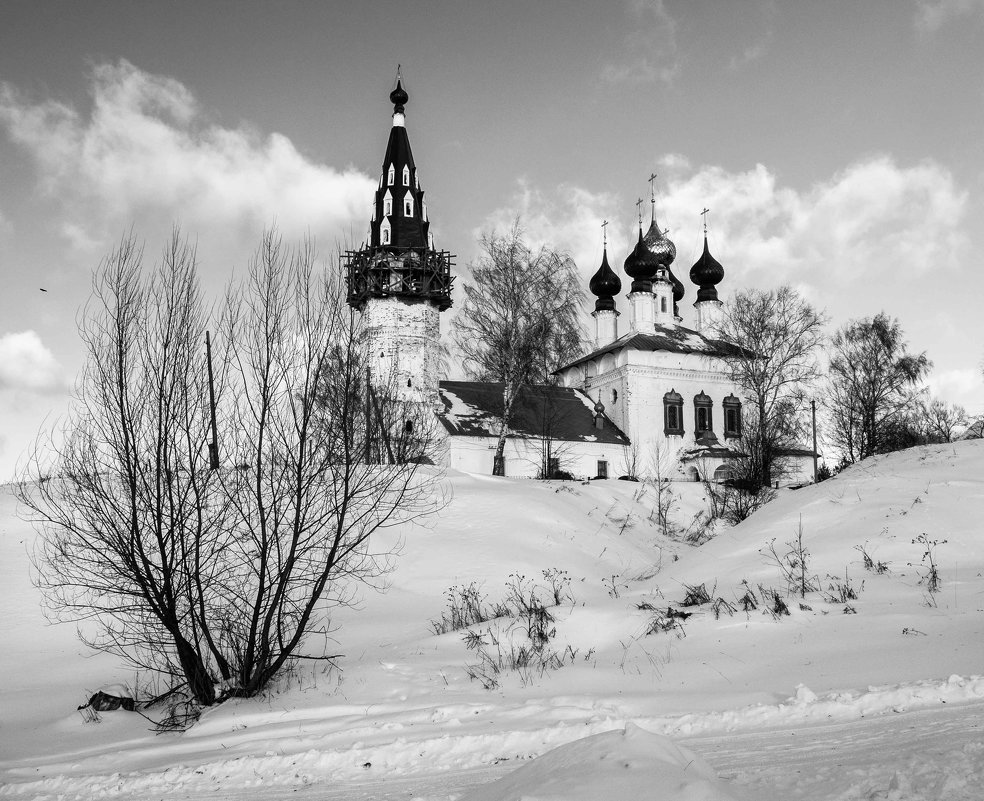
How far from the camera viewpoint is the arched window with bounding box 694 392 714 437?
126 feet

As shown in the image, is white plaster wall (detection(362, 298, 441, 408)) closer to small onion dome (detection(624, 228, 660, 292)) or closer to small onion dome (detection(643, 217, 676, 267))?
small onion dome (detection(624, 228, 660, 292))

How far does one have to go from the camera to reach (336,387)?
9016 millimetres

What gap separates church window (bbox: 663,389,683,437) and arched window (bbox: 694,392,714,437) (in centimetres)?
101

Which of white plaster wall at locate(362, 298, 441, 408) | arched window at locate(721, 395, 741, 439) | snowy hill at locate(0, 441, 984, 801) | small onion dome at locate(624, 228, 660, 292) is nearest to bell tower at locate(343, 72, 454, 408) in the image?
white plaster wall at locate(362, 298, 441, 408)

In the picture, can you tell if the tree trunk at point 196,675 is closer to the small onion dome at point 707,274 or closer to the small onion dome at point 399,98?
the small onion dome at point 399,98

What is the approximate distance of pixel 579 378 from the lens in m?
41.9

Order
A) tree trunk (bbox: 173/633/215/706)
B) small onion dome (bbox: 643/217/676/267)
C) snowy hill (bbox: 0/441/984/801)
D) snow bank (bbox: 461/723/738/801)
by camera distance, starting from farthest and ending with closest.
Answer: small onion dome (bbox: 643/217/676/267) < tree trunk (bbox: 173/633/215/706) < snowy hill (bbox: 0/441/984/801) < snow bank (bbox: 461/723/738/801)

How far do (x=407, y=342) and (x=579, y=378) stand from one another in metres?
11.5

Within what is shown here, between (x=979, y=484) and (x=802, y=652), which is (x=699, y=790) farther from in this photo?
(x=979, y=484)

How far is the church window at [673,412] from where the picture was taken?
124 ft

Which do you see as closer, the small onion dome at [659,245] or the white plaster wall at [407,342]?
the white plaster wall at [407,342]

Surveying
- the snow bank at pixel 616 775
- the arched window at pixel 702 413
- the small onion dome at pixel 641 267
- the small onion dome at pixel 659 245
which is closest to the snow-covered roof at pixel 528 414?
the arched window at pixel 702 413

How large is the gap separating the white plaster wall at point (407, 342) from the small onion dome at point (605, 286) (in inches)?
482

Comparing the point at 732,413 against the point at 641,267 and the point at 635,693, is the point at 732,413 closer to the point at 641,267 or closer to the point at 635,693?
the point at 641,267
